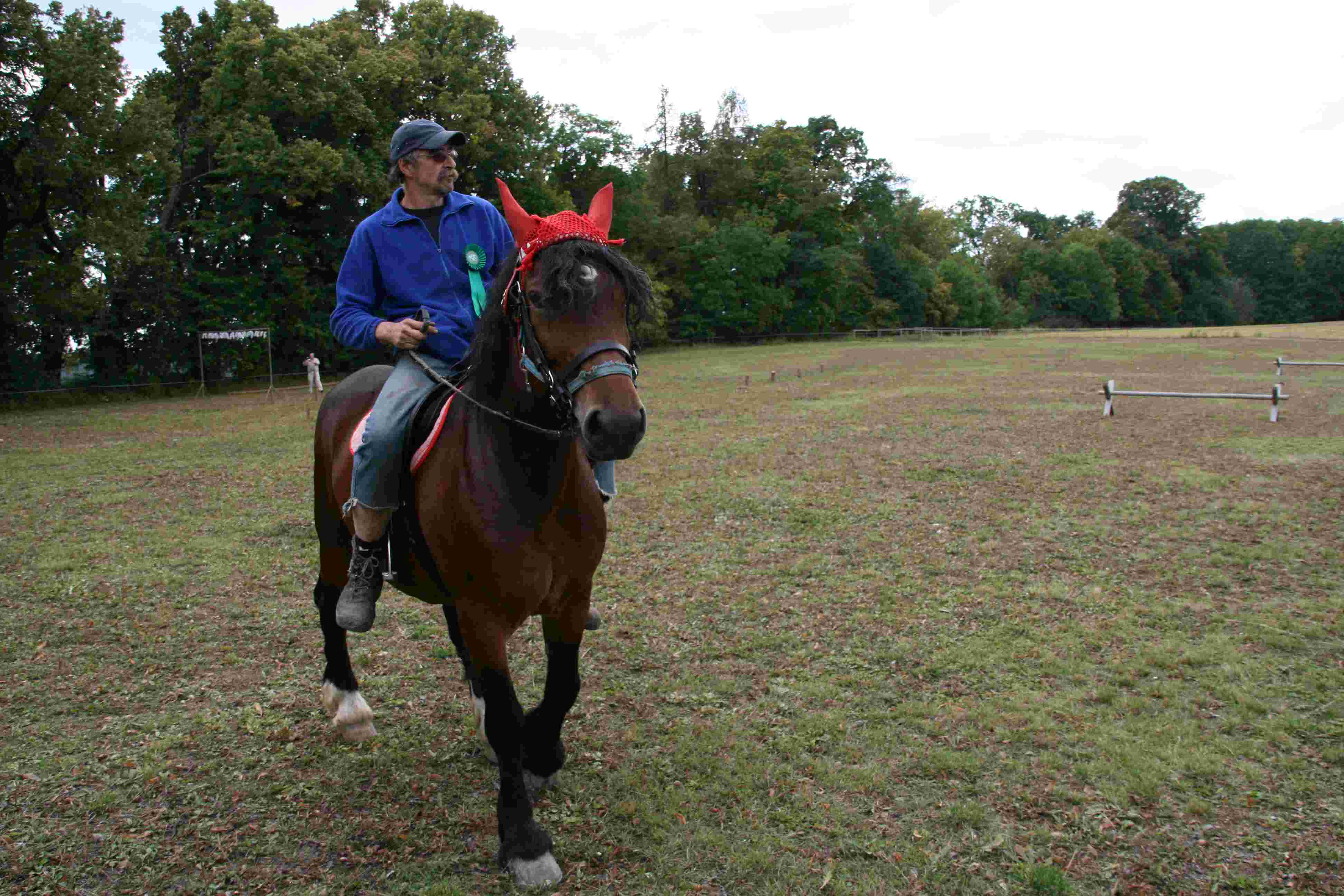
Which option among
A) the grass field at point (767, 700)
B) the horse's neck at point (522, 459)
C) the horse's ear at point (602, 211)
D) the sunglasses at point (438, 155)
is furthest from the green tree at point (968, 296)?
the horse's neck at point (522, 459)

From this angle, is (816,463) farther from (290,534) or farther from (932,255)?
(932,255)

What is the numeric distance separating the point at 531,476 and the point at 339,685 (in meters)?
2.60

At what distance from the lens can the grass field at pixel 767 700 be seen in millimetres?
3953

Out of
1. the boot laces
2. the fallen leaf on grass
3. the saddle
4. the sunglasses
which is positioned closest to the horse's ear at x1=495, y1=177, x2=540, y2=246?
the saddle

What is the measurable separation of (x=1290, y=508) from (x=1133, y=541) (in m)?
2.77

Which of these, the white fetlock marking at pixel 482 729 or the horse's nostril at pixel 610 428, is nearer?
the horse's nostril at pixel 610 428

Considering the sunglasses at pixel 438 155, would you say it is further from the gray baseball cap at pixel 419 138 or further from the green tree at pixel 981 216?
the green tree at pixel 981 216

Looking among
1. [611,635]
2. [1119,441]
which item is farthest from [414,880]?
[1119,441]

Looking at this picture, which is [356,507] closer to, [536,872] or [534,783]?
[534,783]

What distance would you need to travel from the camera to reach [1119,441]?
612 inches

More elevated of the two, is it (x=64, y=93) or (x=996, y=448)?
(x=64, y=93)

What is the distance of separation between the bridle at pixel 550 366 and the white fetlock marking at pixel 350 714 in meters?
2.46

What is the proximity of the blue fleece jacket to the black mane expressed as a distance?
2.11ft

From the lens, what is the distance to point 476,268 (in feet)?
14.5
